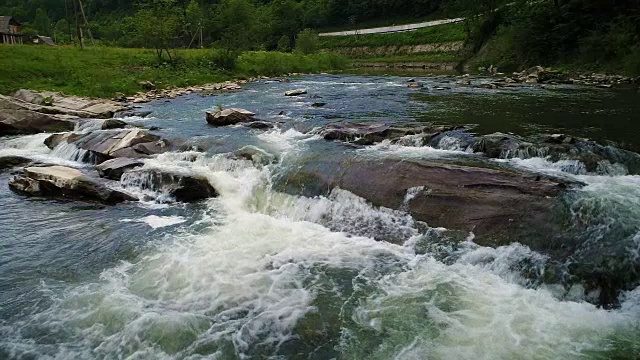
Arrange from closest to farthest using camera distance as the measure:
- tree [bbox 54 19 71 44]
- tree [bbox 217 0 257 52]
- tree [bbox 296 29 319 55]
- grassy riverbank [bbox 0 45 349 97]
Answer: grassy riverbank [bbox 0 45 349 97]
tree [bbox 217 0 257 52]
tree [bbox 296 29 319 55]
tree [bbox 54 19 71 44]

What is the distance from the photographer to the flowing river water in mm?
7105

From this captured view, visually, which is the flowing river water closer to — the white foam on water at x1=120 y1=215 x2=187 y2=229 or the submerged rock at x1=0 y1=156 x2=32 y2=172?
the white foam on water at x1=120 y1=215 x2=187 y2=229

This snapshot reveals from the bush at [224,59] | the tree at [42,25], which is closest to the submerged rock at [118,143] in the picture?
the bush at [224,59]

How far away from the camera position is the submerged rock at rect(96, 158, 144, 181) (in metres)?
15.1

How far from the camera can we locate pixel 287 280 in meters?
8.98

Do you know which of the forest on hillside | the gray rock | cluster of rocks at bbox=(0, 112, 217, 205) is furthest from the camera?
the forest on hillside

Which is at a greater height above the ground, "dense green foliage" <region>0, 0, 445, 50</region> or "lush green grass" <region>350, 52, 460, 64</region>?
"dense green foliage" <region>0, 0, 445, 50</region>

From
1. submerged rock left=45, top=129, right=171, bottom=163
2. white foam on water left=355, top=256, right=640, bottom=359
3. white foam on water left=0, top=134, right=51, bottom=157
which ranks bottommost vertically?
white foam on water left=355, top=256, right=640, bottom=359

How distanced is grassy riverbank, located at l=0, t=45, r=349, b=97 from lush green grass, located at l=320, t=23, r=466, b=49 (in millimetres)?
35519

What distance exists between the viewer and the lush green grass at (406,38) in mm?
74375

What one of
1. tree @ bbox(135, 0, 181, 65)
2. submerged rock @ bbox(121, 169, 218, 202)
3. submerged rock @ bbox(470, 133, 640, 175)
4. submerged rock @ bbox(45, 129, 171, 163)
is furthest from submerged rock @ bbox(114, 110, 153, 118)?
tree @ bbox(135, 0, 181, 65)

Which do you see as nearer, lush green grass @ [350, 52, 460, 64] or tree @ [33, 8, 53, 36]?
lush green grass @ [350, 52, 460, 64]

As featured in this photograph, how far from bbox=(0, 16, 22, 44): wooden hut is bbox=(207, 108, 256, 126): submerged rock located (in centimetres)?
6980

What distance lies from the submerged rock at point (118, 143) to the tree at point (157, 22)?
2384 centimetres
